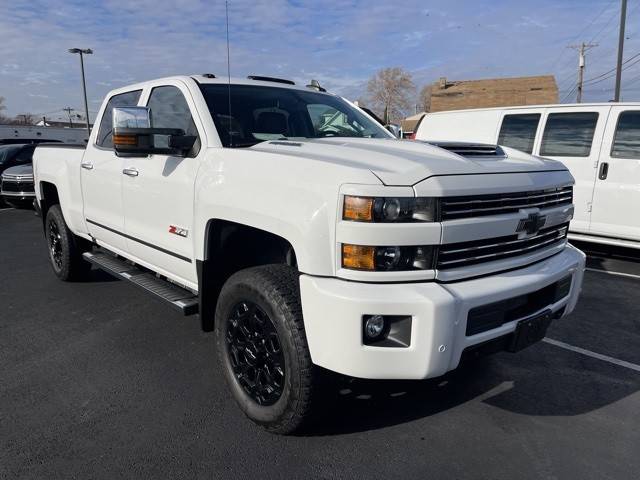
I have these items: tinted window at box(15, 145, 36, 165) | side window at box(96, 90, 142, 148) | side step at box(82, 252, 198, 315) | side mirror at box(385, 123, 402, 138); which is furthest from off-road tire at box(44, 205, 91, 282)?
tinted window at box(15, 145, 36, 165)

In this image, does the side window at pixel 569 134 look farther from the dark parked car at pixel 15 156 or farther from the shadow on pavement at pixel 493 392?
the dark parked car at pixel 15 156

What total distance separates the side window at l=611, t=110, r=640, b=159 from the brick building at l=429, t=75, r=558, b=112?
58.0 ft

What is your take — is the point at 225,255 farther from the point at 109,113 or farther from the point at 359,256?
the point at 109,113

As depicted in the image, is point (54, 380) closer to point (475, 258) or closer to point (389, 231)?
point (389, 231)

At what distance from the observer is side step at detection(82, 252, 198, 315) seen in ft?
11.0

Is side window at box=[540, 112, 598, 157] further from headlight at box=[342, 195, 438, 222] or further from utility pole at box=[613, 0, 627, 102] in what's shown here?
utility pole at box=[613, 0, 627, 102]

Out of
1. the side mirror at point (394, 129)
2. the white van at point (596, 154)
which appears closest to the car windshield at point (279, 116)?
the side mirror at point (394, 129)

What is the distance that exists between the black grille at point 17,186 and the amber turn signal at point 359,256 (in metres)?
12.1

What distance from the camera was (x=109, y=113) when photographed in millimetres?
4820

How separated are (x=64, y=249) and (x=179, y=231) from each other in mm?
2770

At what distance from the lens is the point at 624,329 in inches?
174

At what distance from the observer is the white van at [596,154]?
6.27 meters

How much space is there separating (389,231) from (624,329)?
10.9 feet

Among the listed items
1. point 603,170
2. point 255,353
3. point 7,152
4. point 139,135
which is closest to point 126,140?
point 139,135
